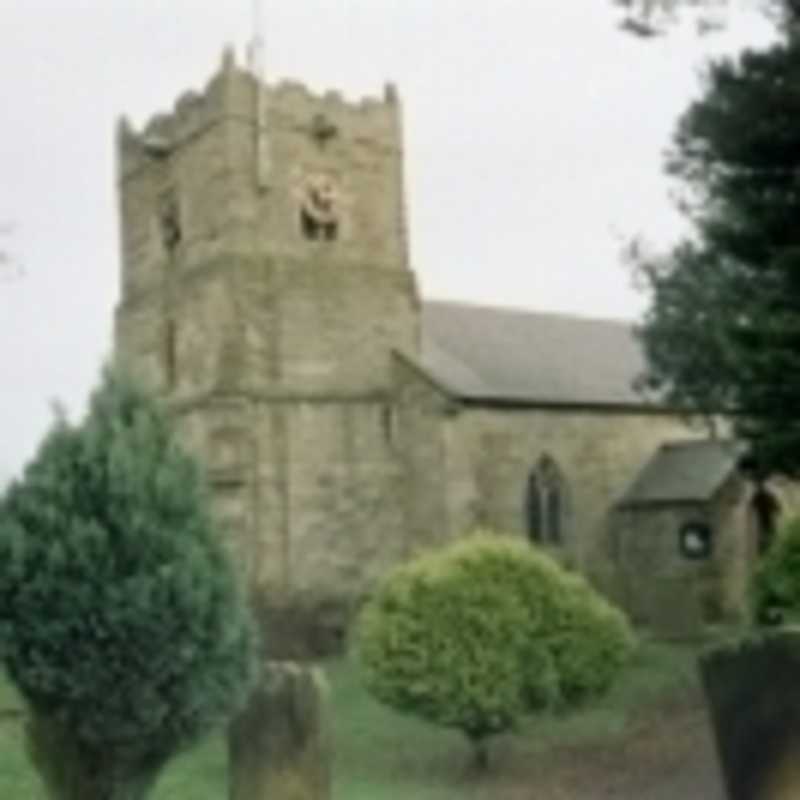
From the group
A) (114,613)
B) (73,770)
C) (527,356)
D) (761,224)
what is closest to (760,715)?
(114,613)

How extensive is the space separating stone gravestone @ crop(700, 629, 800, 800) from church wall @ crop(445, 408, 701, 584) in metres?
32.4

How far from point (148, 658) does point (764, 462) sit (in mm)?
10193

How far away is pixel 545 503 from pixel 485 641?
2079 centimetres

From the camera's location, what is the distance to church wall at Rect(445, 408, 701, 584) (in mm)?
40938

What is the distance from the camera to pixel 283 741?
49.6ft

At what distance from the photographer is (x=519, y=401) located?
4222 centimetres

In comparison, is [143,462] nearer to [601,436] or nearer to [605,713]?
[605,713]

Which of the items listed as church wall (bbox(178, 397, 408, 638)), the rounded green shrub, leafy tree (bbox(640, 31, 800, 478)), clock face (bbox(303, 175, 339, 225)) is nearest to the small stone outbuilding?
church wall (bbox(178, 397, 408, 638))

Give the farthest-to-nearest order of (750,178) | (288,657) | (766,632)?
(288,657), (750,178), (766,632)

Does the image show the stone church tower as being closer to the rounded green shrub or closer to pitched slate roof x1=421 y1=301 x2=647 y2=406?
pitched slate roof x1=421 y1=301 x2=647 y2=406

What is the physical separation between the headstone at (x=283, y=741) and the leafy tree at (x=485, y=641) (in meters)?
7.40

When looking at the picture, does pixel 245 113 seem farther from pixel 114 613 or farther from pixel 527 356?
pixel 114 613

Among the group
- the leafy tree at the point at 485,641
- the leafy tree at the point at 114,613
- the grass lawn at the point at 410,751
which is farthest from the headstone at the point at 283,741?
the leafy tree at the point at 485,641

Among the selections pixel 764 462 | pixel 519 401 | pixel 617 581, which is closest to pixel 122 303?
pixel 519 401
